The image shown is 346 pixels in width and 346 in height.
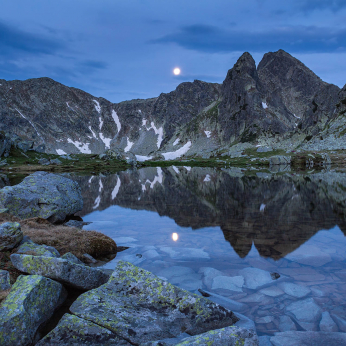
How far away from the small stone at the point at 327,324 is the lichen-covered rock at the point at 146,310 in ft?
9.94

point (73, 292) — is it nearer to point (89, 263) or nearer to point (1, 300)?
point (1, 300)

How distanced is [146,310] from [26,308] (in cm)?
351

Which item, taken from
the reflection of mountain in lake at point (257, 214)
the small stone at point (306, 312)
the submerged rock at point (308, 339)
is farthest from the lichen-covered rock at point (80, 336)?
the reflection of mountain in lake at point (257, 214)

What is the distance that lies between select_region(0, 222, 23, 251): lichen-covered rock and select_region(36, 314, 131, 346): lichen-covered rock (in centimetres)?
651

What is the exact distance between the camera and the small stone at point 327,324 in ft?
29.9

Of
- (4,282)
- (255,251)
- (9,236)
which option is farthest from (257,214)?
(4,282)

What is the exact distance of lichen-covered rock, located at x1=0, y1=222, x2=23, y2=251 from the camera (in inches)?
480

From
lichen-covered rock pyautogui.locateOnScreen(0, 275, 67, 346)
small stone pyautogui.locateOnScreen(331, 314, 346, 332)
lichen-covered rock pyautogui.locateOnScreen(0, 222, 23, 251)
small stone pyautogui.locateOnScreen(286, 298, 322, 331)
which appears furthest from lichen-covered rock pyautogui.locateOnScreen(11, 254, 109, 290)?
small stone pyautogui.locateOnScreen(331, 314, 346, 332)

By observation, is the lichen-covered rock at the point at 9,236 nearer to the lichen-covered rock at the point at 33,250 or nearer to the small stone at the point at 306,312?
the lichen-covered rock at the point at 33,250

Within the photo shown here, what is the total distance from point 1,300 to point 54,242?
837cm

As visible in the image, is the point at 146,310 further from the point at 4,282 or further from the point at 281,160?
the point at 281,160

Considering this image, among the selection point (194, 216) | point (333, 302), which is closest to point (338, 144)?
point (194, 216)

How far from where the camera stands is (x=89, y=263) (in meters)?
15.5

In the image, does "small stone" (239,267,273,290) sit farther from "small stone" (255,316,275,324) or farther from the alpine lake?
"small stone" (255,316,275,324)
